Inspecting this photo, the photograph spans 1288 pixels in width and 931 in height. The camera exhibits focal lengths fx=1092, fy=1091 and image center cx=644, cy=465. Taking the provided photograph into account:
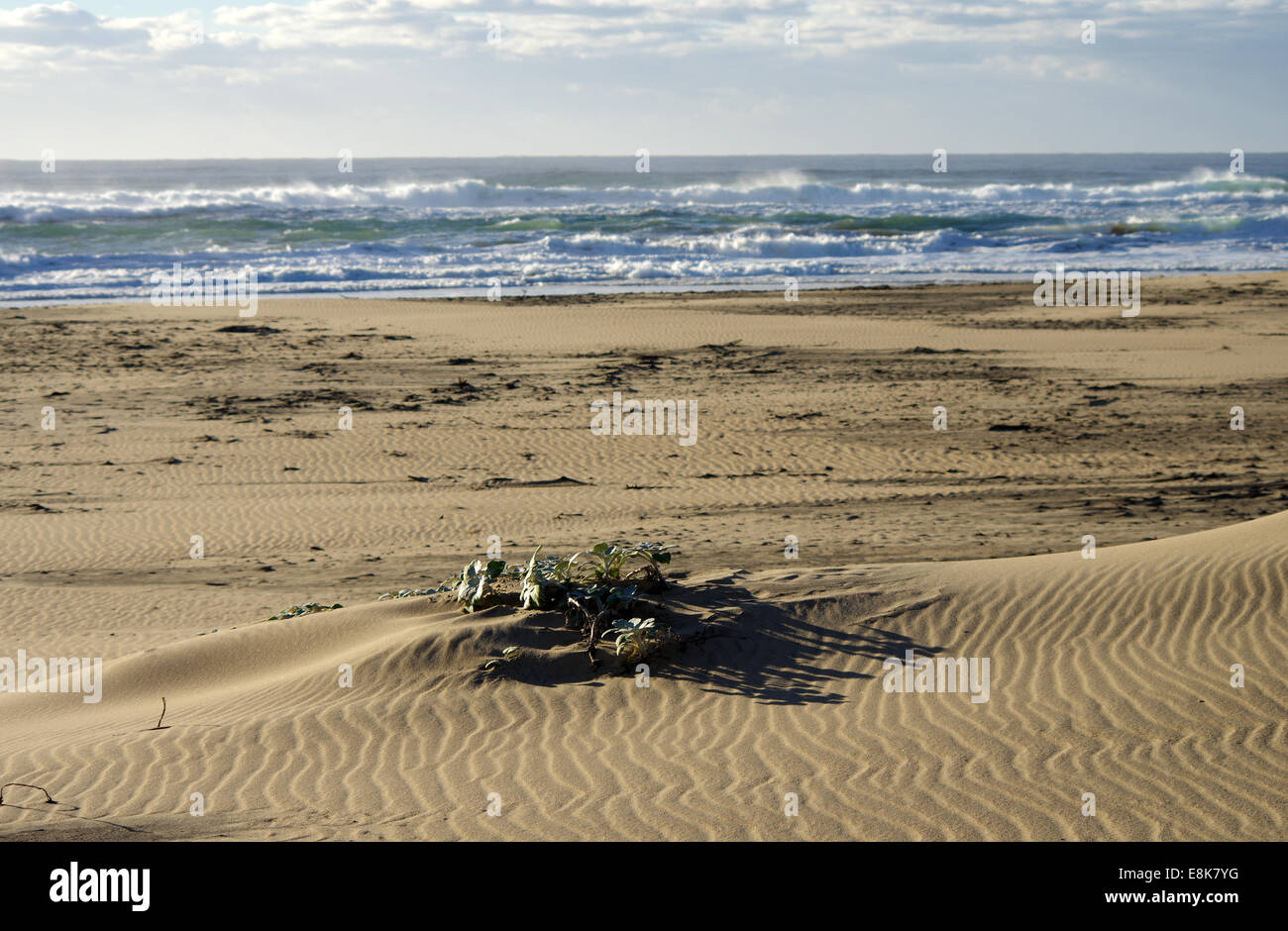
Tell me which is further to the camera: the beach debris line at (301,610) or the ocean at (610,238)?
the ocean at (610,238)

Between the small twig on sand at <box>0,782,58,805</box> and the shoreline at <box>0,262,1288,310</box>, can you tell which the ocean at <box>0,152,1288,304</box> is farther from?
the small twig on sand at <box>0,782,58,805</box>

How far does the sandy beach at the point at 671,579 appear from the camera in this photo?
491 cm

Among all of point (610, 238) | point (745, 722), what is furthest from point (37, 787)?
point (610, 238)

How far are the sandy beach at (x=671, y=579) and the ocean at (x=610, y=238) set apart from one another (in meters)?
12.2

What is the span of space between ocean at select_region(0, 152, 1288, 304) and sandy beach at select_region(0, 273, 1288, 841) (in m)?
12.2

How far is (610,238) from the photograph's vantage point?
4019 centimetres

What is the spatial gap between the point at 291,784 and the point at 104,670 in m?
2.56

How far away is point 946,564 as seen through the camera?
7.68 m

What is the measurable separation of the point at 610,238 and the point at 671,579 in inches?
1353

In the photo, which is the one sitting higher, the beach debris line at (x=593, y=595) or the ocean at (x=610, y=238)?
the ocean at (x=610, y=238)

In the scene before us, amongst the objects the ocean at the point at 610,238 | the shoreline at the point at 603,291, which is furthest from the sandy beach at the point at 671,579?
the ocean at the point at 610,238

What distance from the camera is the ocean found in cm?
3086

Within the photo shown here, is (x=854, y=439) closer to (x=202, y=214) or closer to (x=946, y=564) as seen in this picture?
(x=946, y=564)

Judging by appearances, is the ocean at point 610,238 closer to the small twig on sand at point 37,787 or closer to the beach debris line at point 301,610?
the beach debris line at point 301,610
